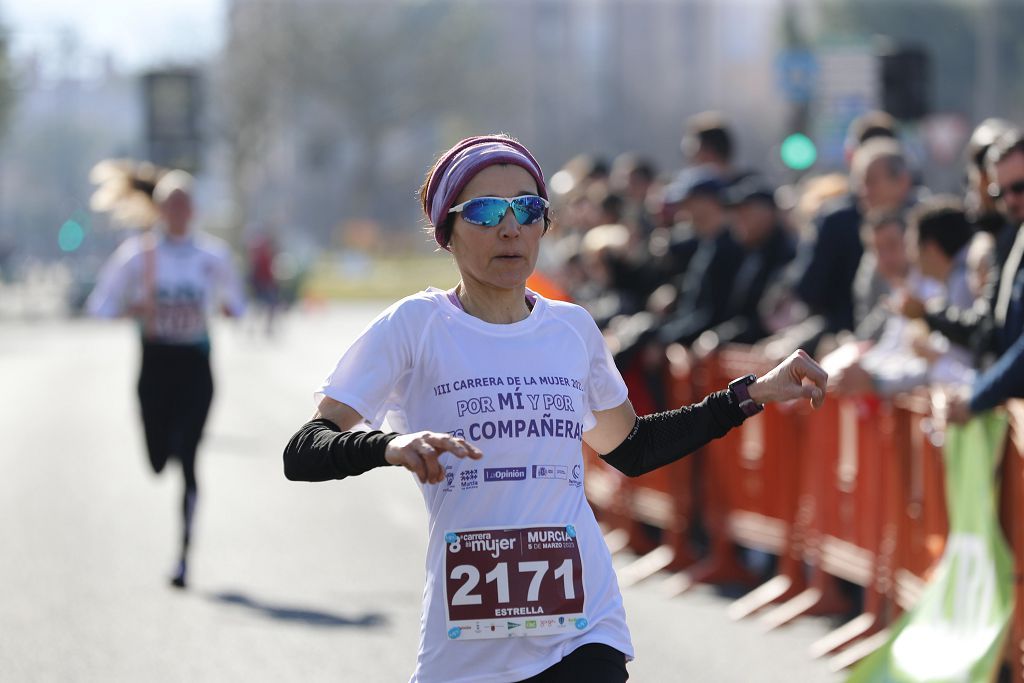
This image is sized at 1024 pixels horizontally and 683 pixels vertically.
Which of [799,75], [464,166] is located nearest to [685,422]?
[464,166]

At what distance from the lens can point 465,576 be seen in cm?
405

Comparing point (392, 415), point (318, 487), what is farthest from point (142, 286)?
point (392, 415)

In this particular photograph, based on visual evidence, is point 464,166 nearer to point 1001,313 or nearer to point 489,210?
point 489,210

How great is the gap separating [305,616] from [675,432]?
509 cm

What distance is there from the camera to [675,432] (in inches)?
171

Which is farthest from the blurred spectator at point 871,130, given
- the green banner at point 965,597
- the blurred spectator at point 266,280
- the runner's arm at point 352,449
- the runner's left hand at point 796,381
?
the blurred spectator at point 266,280

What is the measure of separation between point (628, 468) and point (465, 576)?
58cm

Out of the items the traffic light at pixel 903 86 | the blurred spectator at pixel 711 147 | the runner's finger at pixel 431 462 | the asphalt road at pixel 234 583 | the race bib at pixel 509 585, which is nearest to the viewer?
the runner's finger at pixel 431 462

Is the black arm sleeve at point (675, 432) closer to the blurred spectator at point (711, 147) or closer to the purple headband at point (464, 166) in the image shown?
the purple headband at point (464, 166)

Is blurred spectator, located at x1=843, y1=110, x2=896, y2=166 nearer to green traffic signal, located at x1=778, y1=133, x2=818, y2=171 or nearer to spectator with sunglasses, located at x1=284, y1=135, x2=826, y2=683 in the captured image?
spectator with sunglasses, located at x1=284, y1=135, x2=826, y2=683

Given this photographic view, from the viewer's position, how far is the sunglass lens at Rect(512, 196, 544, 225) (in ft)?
13.4

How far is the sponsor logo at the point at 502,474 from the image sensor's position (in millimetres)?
4082

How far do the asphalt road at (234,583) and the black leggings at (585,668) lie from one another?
11.5 feet

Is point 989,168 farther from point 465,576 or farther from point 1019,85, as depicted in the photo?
point 1019,85
